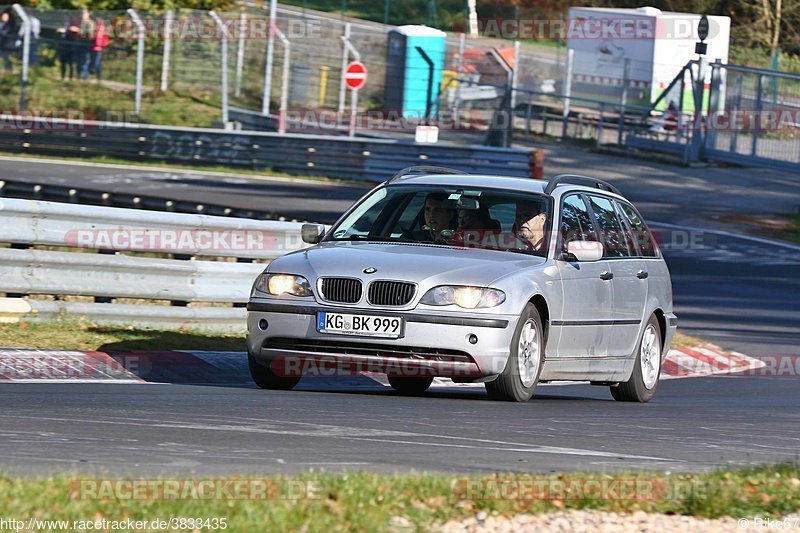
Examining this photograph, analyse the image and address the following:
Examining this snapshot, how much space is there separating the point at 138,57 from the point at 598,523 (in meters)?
32.6

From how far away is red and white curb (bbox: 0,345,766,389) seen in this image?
9.79 meters

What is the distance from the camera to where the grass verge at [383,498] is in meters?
5.02

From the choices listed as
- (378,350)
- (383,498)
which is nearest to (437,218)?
(378,350)

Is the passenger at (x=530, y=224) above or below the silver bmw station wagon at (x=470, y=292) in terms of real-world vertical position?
above

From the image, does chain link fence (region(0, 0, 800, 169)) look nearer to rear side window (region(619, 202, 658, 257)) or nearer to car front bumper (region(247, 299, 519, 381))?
rear side window (region(619, 202, 658, 257))

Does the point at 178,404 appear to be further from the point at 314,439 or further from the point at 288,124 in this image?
the point at 288,124

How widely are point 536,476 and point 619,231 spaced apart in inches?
204

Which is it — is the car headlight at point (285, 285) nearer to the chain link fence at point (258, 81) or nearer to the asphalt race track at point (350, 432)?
the asphalt race track at point (350, 432)

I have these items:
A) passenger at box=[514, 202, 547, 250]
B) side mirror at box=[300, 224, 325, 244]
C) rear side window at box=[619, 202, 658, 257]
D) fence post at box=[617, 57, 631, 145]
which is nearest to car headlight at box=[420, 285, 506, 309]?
passenger at box=[514, 202, 547, 250]

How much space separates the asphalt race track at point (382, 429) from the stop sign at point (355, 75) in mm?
23296

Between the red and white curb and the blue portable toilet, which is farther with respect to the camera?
the blue portable toilet

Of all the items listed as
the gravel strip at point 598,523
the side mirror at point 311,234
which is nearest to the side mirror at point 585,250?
the side mirror at point 311,234

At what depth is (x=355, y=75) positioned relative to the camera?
116 ft

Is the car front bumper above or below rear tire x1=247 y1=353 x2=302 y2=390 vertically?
above
